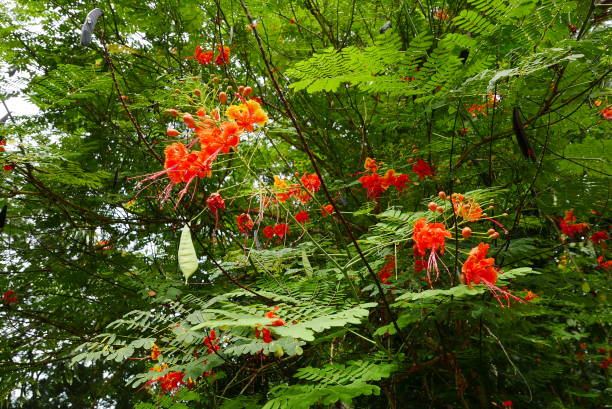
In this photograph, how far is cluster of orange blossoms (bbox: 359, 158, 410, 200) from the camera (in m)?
2.22

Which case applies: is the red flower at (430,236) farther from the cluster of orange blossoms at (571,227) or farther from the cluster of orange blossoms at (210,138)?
the cluster of orange blossoms at (571,227)

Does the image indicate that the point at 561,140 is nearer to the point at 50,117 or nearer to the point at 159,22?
the point at 159,22

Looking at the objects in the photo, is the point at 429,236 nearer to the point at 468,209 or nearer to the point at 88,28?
the point at 468,209

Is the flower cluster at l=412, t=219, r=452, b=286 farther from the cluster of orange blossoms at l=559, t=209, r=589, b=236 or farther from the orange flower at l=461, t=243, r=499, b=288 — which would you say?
the cluster of orange blossoms at l=559, t=209, r=589, b=236

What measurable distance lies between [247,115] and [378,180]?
1039 mm

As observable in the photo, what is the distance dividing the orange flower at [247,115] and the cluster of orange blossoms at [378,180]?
949 millimetres

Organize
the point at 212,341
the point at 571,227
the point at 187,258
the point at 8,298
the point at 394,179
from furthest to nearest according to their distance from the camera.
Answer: the point at 8,298 → the point at 571,227 → the point at 394,179 → the point at 212,341 → the point at 187,258

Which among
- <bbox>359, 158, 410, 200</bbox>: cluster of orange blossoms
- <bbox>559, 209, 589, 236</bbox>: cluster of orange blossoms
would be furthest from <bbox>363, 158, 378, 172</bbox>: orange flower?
<bbox>559, 209, 589, 236</bbox>: cluster of orange blossoms

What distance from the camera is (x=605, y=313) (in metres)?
3.03

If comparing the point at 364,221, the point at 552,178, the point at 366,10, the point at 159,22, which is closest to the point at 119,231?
the point at 159,22

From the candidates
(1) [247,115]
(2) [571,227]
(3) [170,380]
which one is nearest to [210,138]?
(1) [247,115]

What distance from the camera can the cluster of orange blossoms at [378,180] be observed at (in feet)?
7.27

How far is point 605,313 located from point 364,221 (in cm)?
201

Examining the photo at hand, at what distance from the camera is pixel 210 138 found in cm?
141
